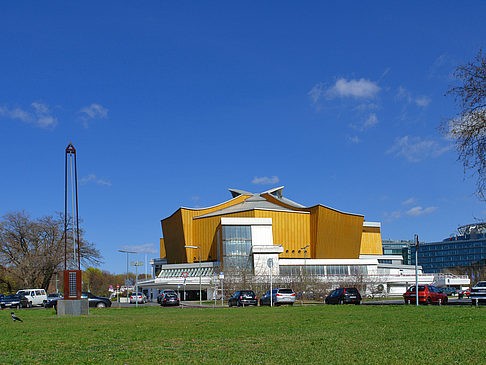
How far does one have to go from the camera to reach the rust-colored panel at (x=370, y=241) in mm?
122688

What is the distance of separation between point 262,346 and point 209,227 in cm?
9444

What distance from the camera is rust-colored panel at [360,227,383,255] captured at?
123 meters

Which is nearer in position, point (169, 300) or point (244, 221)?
point (169, 300)

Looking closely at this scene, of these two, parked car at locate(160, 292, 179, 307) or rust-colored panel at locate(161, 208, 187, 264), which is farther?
rust-colored panel at locate(161, 208, 187, 264)

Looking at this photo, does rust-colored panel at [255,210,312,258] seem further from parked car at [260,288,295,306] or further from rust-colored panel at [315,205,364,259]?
parked car at [260,288,295,306]

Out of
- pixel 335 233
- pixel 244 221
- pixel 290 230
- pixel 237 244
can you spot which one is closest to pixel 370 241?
pixel 335 233

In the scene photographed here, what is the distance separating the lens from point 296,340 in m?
12.8

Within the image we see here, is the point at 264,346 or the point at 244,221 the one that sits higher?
the point at 244,221

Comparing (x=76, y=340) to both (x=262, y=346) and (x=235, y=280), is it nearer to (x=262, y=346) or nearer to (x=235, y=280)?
(x=262, y=346)

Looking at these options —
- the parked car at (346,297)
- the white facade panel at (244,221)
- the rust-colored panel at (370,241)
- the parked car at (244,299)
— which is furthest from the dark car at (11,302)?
the rust-colored panel at (370,241)

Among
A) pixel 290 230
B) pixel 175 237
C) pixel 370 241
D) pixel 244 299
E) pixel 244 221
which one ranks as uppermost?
pixel 244 221

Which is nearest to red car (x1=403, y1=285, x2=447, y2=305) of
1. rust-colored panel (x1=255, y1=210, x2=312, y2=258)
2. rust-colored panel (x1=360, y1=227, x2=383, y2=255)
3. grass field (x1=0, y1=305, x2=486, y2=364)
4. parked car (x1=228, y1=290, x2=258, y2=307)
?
parked car (x1=228, y1=290, x2=258, y2=307)

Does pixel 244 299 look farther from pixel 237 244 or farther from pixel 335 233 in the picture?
pixel 335 233

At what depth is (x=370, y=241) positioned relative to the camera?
407 feet
